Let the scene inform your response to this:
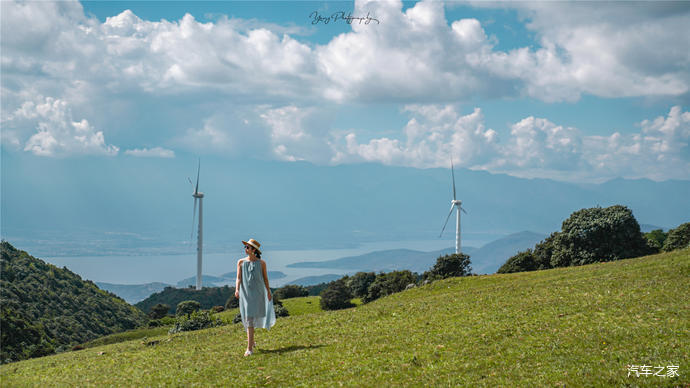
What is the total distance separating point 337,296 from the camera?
78062 millimetres

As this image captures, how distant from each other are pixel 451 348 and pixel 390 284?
52596 mm

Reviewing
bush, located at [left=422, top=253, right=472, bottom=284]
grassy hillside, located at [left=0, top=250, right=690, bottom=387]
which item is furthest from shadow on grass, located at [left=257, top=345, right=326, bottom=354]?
bush, located at [left=422, top=253, right=472, bottom=284]

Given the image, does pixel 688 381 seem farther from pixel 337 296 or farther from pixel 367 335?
pixel 337 296

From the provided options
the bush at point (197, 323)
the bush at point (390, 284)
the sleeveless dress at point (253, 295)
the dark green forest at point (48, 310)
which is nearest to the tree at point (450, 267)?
the bush at point (390, 284)

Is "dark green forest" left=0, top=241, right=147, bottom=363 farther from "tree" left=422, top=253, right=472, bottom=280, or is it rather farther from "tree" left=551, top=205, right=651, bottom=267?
"tree" left=551, top=205, right=651, bottom=267

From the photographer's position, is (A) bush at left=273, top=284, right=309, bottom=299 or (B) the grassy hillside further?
(A) bush at left=273, top=284, right=309, bottom=299

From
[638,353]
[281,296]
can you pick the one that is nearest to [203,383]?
[638,353]

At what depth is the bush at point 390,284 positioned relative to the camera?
7031cm

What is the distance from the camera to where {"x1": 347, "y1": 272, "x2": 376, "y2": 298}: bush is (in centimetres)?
8331

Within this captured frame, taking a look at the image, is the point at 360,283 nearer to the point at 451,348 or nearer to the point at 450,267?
the point at 450,267

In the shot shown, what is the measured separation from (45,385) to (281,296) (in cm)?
8025

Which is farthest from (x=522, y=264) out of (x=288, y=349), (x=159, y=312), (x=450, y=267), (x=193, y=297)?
(x=193, y=297)

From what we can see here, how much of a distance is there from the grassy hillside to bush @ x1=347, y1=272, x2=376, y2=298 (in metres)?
52.4

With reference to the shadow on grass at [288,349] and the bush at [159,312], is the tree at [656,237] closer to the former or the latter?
the shadow on grass at [288,349]
